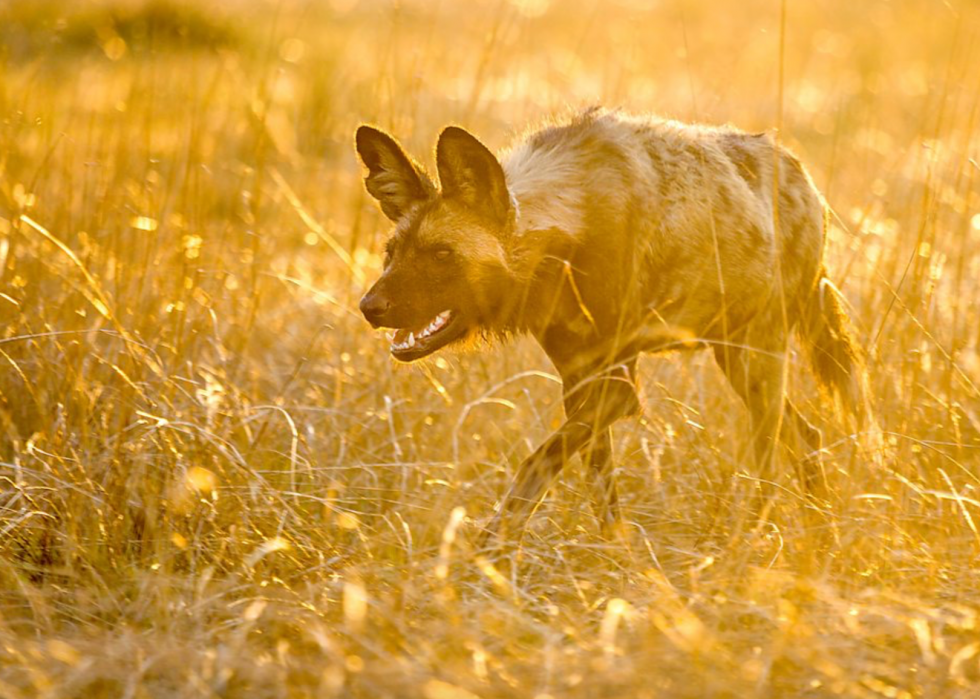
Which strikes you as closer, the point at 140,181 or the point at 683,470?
the point at 683,470

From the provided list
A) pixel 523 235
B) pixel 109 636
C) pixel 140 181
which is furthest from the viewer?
pixel 140 181

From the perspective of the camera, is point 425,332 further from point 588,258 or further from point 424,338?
point 588,258

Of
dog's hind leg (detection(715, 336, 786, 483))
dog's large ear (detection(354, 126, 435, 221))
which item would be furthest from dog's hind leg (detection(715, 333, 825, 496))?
dog's large ear (detection(354, 126, 435, 221))

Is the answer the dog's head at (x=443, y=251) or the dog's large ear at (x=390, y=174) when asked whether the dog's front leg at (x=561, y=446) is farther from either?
the dog's large ear at (x=390, y=174)

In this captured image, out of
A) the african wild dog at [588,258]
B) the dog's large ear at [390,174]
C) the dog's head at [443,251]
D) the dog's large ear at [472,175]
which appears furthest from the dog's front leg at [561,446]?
the dog's large ear at [390,174]

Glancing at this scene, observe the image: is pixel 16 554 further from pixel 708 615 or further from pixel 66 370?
pixel 708 615

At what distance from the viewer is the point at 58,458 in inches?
151

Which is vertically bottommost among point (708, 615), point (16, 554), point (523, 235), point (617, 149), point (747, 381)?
point (16, 554)

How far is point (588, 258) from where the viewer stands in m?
4.02

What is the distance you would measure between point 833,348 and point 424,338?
147cm

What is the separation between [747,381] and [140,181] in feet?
8.40

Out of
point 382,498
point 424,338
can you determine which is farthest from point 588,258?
point 382,498

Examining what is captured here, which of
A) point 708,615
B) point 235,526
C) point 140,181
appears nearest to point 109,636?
point 235,526

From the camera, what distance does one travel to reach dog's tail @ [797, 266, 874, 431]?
178 inches
